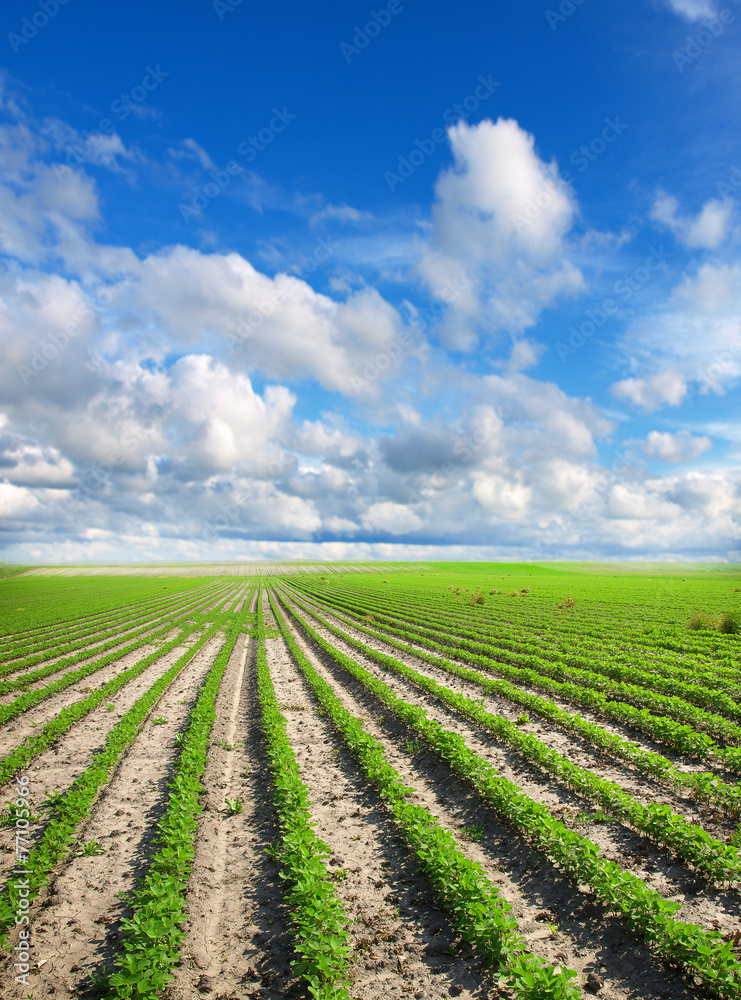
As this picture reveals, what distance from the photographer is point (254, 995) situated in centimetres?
644

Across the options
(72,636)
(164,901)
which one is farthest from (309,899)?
(72,636)

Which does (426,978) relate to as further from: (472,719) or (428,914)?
(472,719)

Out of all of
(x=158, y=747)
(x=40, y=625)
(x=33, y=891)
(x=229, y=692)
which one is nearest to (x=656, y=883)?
(x=33, y=891)

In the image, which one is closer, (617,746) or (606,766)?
(606,766)

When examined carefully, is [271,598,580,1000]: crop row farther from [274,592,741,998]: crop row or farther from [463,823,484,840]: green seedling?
[274,592,741,998]: crop row

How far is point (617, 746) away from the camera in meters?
13.0

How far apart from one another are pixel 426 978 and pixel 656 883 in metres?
4.41

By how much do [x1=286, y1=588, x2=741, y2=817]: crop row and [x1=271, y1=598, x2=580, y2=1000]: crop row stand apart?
565 centimetres

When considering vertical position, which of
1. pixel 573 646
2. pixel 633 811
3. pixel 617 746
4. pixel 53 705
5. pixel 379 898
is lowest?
pixel 573 646

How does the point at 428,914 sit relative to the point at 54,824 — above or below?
below

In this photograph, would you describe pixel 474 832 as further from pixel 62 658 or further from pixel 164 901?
pixel 62 658

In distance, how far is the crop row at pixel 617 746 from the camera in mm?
10180

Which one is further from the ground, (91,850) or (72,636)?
(91,850)

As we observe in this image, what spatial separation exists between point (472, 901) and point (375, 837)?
3314 mm
